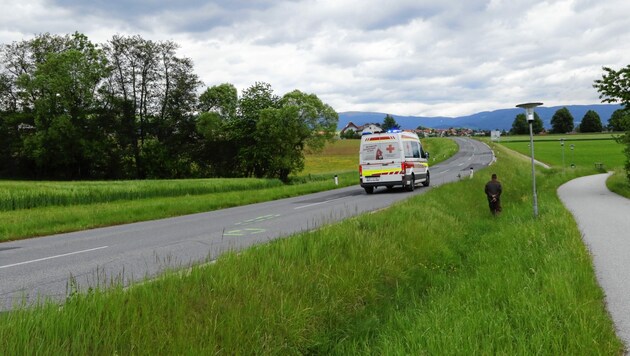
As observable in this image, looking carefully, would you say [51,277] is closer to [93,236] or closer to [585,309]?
[93,236]

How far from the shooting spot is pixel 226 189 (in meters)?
27.8

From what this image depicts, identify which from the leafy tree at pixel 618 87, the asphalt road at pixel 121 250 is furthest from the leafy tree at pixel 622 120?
the asphalt road at pixel 121 250

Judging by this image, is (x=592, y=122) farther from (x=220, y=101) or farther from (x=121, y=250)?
(x=121, y=250)

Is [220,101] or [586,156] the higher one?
[220,101]

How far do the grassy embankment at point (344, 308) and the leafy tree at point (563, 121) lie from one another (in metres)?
158

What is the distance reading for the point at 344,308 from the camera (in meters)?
5.43

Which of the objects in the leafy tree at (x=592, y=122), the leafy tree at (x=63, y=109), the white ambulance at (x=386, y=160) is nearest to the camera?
the white ambulance at (x=386, y=160)

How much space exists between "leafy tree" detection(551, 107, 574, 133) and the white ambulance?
146213mm

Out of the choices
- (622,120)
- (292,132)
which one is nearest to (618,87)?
(622,120)

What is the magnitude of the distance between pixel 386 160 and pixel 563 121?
486 ft

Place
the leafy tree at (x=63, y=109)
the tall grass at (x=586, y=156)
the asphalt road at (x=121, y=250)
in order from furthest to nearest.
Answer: the tall grass at (x=586, y=156)
the leafy tree at (x=63, y=109)
the asphalt road at (x=121, y=250)

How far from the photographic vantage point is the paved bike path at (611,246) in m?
5.16

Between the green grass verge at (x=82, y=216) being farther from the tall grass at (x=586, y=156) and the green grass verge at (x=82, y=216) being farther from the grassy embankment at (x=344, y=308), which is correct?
the tall grass at (x=586, y=156)

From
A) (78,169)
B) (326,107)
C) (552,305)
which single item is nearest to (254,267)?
(552,305)
